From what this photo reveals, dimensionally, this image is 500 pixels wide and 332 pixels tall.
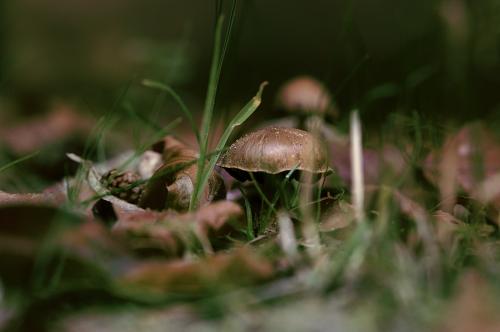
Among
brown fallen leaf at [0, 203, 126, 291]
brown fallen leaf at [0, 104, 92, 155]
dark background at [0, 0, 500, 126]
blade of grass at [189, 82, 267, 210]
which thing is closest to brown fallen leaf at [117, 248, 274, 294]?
brown fallen leaf at [0, 203, 126, 291]

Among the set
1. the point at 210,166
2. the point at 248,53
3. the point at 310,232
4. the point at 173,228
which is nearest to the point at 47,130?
the point at 248,53

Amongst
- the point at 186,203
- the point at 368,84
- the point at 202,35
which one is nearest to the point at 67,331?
the point at 186,203

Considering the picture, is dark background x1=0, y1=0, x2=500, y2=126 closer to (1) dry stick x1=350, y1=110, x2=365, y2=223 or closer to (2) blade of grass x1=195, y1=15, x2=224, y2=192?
(2) blade of grass x1=195, y1=15, x2=224, y2=192

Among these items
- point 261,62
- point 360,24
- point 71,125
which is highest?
point 360,24

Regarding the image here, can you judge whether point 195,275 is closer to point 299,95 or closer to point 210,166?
point 210,166

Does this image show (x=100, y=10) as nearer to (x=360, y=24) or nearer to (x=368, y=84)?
(x=360, y=24)

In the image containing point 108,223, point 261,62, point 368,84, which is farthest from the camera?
point 261,62

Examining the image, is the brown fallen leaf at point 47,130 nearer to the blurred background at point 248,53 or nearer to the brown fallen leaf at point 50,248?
the blurred background at point 248,53
